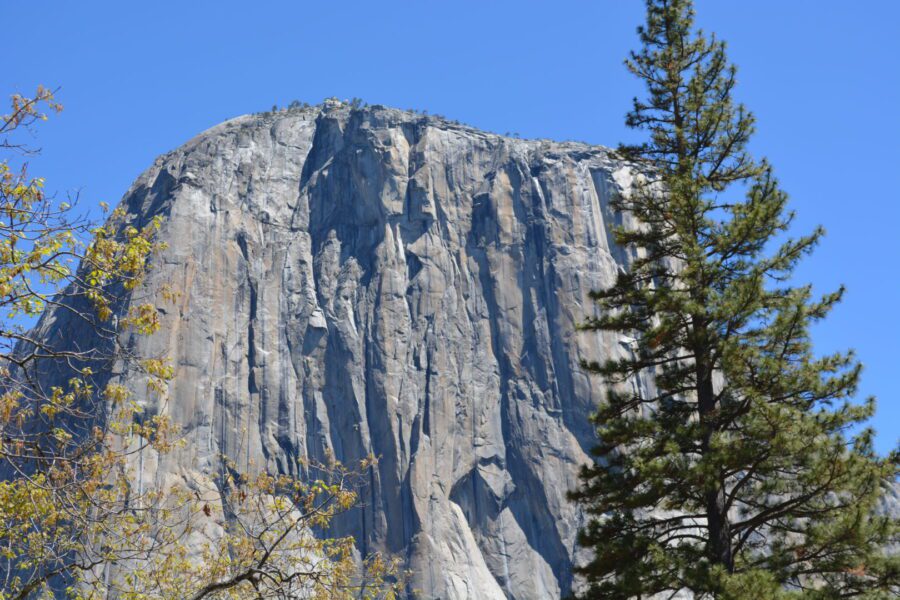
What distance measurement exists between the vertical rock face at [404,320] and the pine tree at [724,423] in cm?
8955

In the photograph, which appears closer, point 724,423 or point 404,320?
point 724,423

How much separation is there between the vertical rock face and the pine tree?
89553 millimetres

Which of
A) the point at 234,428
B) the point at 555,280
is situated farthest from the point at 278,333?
the point at 555,280

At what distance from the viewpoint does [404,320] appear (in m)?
130

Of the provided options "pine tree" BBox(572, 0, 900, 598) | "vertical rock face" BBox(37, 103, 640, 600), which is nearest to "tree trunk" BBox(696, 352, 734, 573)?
"pine tree" BBox(572, 0, 900, 598)

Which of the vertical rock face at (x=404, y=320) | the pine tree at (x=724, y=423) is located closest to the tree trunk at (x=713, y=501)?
the pine tree at (x=724, y=423)

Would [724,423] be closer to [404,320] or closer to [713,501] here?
[713,501]

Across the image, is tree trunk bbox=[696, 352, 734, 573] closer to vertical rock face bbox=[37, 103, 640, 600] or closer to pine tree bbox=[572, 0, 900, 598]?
pine tree bbox=[572, 0, 900, 598]

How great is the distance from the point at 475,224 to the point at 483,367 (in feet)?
72.4

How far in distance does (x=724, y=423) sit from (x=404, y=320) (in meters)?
109

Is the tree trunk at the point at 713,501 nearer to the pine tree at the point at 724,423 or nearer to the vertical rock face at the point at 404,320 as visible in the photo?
the pine tree at the point at 724,423

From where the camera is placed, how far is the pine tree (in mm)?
19453

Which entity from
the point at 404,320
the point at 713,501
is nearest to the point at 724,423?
the point at 713,501

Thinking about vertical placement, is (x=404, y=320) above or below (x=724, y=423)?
above
